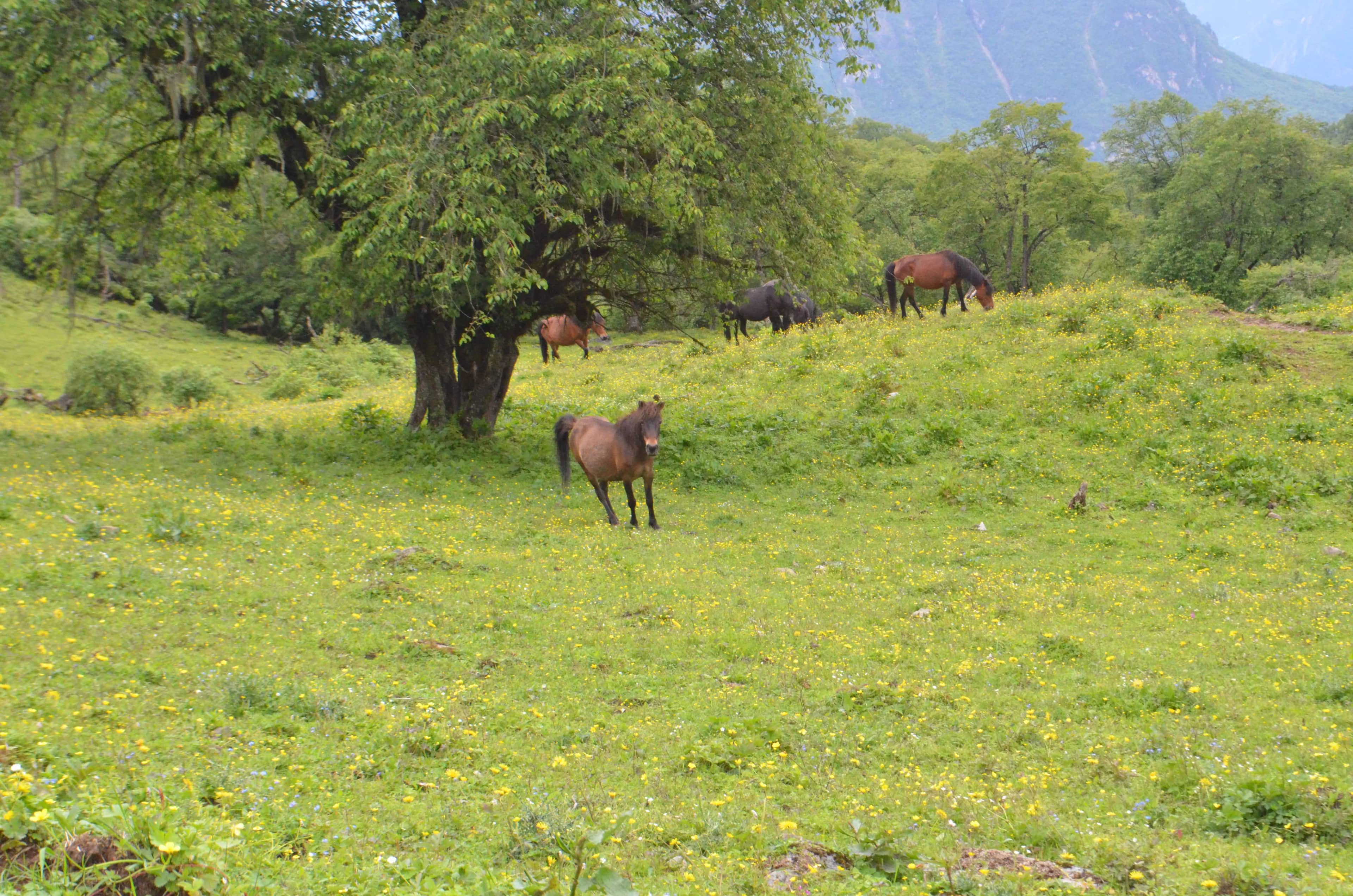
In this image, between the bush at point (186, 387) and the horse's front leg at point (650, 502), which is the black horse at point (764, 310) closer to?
the horse's front leg at point (650, 502)

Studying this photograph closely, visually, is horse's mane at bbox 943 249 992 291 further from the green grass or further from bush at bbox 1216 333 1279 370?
the green grass

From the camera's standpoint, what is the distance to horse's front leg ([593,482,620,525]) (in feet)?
47.6

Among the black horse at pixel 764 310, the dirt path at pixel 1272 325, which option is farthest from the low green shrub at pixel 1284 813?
the black horse at pixel 764 310

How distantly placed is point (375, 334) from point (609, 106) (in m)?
41.9

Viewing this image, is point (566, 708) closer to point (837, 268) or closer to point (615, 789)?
point (615, 789)

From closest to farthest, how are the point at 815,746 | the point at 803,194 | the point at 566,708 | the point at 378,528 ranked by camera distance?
the point at 815,746 < the point at 566,708 < the point at 378,528 < the point at 803,194

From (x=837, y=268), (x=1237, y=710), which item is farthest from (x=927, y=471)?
(x=1237, y=710)

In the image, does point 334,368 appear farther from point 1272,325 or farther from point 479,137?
point 1272,325

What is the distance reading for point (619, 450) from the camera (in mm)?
14484

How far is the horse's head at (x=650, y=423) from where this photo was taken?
13.7m

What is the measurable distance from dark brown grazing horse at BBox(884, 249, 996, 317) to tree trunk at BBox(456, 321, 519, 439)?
12.7m

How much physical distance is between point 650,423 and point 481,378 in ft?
19.9

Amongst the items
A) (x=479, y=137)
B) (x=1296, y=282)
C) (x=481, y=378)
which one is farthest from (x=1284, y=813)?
(x=1296, y=282)

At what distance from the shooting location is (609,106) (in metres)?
14.0
